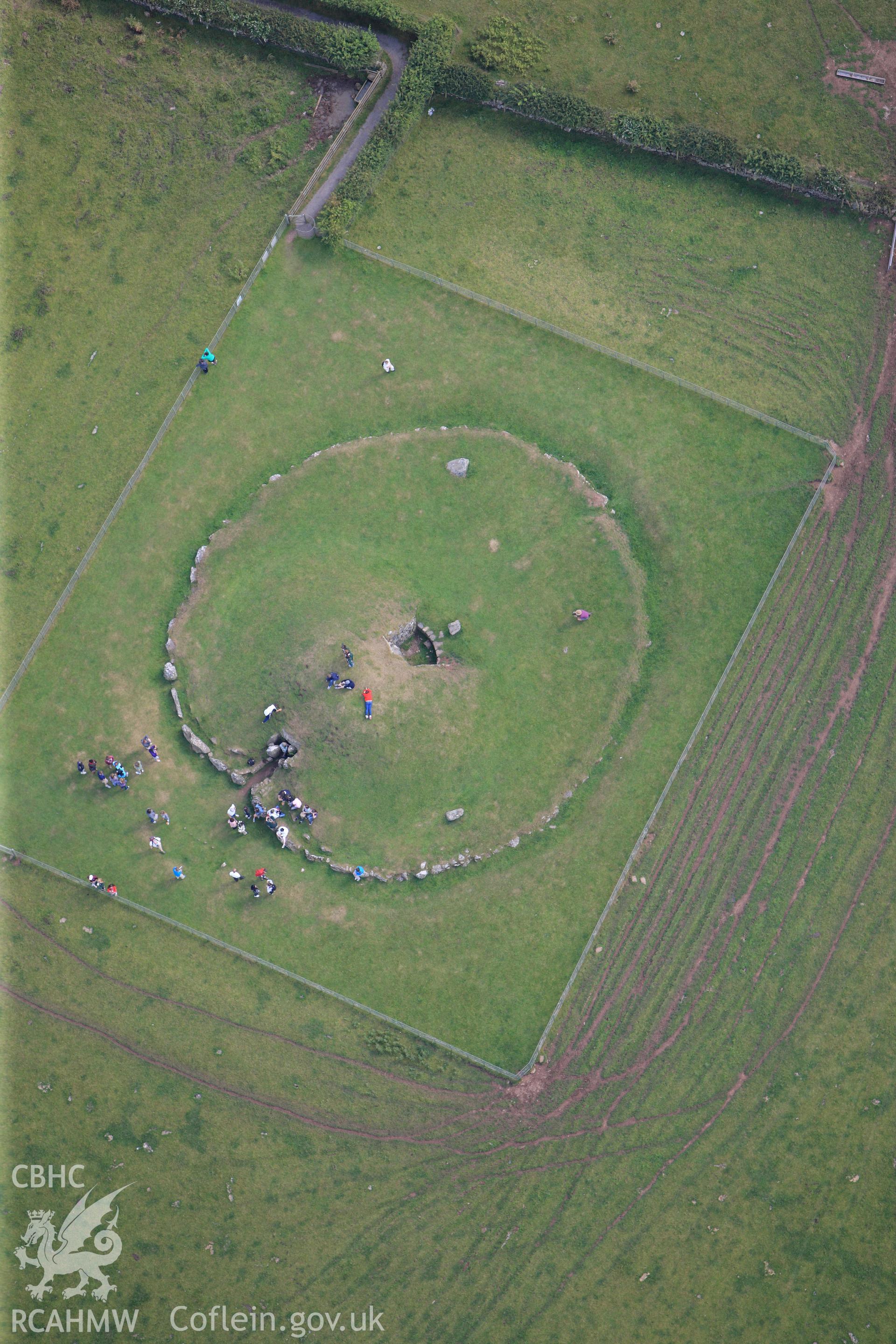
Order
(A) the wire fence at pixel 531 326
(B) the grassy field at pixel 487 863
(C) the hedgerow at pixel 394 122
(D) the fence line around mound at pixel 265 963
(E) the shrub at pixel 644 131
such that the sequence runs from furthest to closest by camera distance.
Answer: (E) the shrub at pixel 644 131 < (C) the hedgerow at pixel 394 122 < (A) the wire fence at pixel 531 326 < (D) the fence line around mound at pixel 265 963 < (B) the grassy field at pixel 487 863

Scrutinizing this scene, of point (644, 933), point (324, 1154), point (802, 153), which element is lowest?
point (324, 1154)

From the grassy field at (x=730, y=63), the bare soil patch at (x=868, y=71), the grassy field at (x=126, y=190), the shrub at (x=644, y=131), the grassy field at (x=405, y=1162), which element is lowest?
the grassy field at (x=405, y=1162)

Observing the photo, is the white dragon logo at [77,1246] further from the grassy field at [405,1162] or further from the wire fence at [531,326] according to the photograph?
the wire fence at [531,326]

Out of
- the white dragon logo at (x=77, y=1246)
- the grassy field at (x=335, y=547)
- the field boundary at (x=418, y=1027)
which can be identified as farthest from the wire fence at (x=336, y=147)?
the white dragon logo at (x=77, y=1246)

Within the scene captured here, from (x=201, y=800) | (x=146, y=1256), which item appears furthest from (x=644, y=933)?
(x=146, y=1256)

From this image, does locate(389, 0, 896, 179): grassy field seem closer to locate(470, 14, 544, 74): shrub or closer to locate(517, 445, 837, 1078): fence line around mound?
locate(470, 14, 544, 74): shrub

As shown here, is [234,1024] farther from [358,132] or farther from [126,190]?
[358,132]

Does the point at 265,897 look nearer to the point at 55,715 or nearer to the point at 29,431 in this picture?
the point at 55,715
